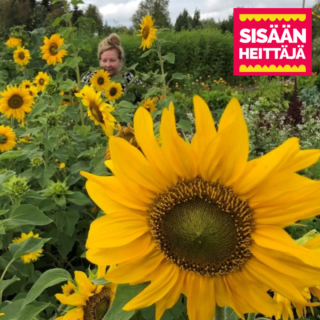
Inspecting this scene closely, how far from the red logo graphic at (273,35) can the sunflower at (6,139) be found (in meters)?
5.15

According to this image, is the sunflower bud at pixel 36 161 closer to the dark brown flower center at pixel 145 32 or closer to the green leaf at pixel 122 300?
the dark brown flower center at pixel 145 32

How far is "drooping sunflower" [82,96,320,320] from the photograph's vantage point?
523mm

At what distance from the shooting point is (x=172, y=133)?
53 centimetres

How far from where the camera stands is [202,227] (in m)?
0.57

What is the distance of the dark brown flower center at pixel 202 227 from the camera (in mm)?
562

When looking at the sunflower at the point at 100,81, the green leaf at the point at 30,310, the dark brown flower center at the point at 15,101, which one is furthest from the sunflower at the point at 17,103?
the green leaf at the point at 30,310

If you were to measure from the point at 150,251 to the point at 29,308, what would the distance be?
Result: 0.45m

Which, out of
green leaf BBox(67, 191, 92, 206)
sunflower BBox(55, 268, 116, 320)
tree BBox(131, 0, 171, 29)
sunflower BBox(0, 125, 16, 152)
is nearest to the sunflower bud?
green leaf BBox(67, 191, 92, 206)

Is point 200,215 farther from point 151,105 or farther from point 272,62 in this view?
point 272,62

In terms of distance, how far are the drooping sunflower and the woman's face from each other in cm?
347

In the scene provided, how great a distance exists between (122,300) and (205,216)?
15 cm

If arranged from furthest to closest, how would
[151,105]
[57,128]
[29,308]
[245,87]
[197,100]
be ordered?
1. [245,87]
2. [151,105]
3. [57,128]
4. [29,308]
5. [197,100]

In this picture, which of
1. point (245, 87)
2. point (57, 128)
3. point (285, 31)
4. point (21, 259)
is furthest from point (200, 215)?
point (245, 87)

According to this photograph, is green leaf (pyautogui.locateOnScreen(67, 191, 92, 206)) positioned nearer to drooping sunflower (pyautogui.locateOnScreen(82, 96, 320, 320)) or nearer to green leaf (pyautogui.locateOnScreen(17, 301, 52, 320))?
green leaf (pyautogui.locateOnScreen(17, 301, 52, 320))
